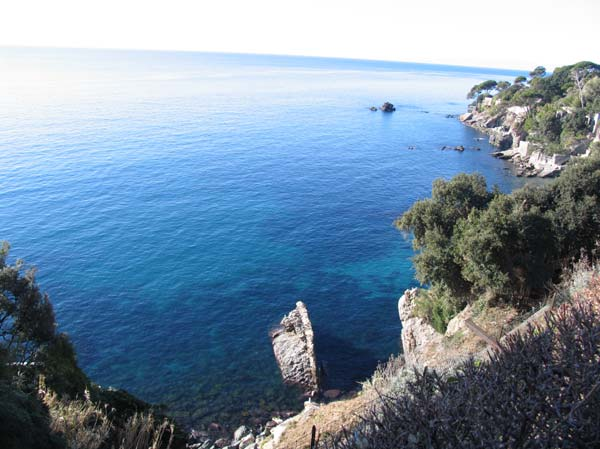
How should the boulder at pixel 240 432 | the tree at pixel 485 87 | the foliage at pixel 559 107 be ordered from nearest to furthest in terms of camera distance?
the boulder at pixel 240 432 → the foliage at pixel 559 107 → the tree at pixel 485 87

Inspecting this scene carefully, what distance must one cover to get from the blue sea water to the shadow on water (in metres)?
0.14

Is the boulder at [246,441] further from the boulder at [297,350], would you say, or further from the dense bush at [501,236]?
the dense bush at [501,236]

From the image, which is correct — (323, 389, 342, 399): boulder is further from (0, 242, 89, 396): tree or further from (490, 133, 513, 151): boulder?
(490, 133, 513, 151): boulder

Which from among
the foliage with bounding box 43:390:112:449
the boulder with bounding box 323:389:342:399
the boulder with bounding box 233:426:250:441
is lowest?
the boulder with bounding box 323:389:342:399

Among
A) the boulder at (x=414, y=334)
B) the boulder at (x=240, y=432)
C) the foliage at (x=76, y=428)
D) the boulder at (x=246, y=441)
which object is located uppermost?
the foliage at (x=76, y=428)

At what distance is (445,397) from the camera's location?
771 cm

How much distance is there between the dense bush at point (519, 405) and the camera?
21.4ft

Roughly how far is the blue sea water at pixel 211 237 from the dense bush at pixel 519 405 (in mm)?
23260

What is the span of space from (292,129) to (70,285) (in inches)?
3146

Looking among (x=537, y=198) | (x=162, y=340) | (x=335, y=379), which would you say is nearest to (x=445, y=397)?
(x=335, y=379)

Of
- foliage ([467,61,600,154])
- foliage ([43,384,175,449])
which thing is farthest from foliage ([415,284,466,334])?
foliage ([467,61,600,154])

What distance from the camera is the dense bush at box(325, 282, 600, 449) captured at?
6508 millimetres

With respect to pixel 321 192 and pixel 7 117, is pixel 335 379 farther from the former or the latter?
pixel 7 117

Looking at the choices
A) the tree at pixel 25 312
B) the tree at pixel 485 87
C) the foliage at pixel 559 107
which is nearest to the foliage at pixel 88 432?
the tree at pixel 25 312
